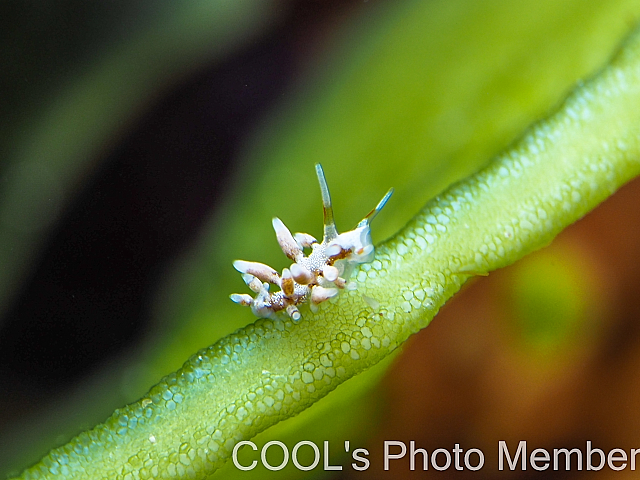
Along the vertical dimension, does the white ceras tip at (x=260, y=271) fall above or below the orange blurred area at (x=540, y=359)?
above

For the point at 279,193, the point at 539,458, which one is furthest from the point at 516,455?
the point at 279,193

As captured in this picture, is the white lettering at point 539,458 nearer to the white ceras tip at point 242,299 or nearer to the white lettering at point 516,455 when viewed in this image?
the white lettering at point 516,455

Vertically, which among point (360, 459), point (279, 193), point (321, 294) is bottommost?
point (360, 459)

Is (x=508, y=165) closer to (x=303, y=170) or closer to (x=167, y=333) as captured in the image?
(x=303, y=170)

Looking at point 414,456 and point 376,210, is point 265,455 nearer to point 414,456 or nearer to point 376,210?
point 414,456

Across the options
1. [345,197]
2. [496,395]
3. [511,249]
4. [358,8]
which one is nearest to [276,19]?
[358,8]

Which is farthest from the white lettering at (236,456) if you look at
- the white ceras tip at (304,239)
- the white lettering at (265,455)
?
the white ceras tip at (304,239)

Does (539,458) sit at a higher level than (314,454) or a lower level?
lower
